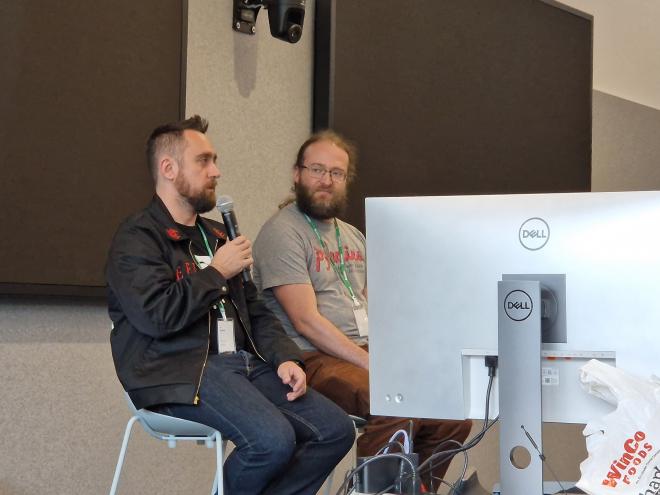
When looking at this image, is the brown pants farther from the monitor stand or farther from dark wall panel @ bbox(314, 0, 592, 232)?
the monitor stand

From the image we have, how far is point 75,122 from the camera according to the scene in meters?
2.95

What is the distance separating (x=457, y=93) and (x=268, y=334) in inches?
87.0

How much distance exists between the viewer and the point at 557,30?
16.7 feet

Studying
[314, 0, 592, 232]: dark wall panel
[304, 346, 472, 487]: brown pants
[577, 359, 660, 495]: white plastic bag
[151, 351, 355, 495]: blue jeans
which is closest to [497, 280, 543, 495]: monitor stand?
[577, 359, 660, 495]: white plastic bag

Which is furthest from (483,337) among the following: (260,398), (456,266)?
(260,398)

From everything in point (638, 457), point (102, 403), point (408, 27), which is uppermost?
point (408, 27)

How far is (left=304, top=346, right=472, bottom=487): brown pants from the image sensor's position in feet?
9.22

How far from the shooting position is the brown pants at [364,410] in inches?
111

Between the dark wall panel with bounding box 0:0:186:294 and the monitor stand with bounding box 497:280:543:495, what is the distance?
177 cm

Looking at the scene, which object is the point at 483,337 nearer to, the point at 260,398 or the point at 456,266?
the point at 456,266

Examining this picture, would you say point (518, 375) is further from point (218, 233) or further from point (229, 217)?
point (218, 233)

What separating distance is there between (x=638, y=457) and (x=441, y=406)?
36 centimetres

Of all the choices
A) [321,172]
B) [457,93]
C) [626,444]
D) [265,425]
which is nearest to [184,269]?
[265,425]

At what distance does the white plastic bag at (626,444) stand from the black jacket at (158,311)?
127 cm
